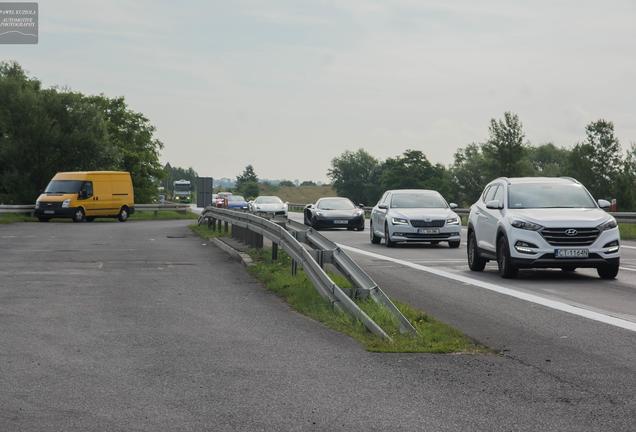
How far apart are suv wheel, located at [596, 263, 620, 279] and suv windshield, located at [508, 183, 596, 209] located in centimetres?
112

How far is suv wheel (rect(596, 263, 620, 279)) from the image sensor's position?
15.1m

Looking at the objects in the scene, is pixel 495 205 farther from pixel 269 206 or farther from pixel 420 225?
pixel 269 206

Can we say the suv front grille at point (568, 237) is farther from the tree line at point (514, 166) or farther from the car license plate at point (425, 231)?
the tree line at point (514, 166)

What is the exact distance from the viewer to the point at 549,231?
14.7 meters

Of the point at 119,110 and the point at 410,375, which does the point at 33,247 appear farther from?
the point at 119,110

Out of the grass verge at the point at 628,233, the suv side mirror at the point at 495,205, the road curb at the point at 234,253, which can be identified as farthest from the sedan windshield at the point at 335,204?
the suv side mirror at the point at 495,205

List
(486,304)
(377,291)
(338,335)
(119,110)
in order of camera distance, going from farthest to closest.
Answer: (119,110) → (486,304) → (377,291) → (338,335)

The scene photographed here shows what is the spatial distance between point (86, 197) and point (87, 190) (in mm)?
372

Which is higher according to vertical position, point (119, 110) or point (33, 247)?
point (119, 110)

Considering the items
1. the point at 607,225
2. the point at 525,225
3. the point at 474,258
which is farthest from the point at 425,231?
the point at 607,225

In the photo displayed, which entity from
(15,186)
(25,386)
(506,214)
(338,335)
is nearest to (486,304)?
(338,335)

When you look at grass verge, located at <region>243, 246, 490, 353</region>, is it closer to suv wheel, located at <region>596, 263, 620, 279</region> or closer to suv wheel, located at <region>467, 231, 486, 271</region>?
suv wheel, located at <region>467, 231, 486, 271</region>

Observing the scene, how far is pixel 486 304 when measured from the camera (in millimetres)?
11625

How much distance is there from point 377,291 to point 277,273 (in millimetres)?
4987
